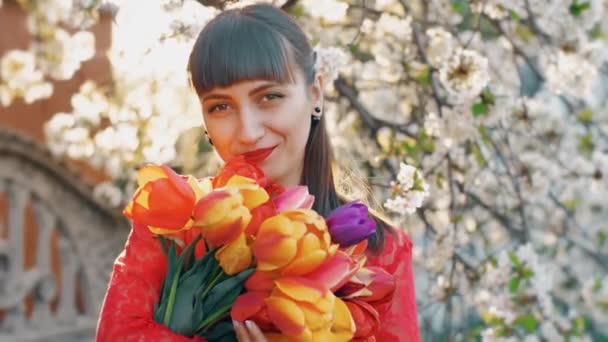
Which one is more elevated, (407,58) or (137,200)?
(137,200)

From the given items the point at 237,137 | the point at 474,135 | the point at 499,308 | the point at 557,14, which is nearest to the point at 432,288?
the point at 499,308

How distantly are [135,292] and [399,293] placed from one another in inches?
21.2

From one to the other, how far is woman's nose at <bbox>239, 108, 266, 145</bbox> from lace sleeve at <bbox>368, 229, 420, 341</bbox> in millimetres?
344

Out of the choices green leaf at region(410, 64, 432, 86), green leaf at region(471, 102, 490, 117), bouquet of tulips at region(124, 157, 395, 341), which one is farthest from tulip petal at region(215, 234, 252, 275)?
green leaf at region(410, 64, 432, 86)

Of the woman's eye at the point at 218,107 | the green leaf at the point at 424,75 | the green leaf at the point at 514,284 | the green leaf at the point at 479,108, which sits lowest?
the green leaf at the point at 514,284

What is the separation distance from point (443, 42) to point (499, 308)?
85 centimetres

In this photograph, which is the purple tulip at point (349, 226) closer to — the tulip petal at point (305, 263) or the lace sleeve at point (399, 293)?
the tulip petal at point (305, 263)

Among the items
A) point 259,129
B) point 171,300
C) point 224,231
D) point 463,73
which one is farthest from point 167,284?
point 463,73

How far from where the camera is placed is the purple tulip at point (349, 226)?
5.01 ft

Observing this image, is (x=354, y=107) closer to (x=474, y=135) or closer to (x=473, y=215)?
(x=474, y=135)

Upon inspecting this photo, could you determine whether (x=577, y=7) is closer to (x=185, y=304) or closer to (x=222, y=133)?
(x=222, y=133)

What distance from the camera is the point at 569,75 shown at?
12.2 feet

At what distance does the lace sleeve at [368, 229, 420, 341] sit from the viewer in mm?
1873

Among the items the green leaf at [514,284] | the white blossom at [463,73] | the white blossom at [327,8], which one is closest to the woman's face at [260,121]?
the white blossom at [463,73]
